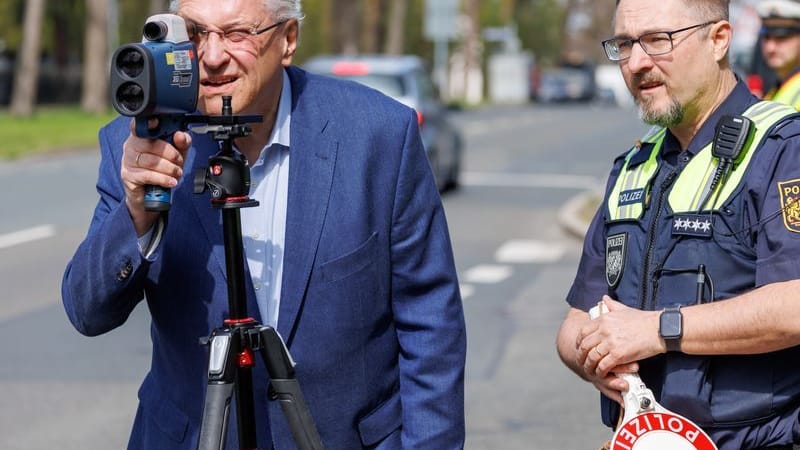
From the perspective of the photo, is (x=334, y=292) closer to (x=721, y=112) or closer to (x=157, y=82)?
(x=157, y=82)

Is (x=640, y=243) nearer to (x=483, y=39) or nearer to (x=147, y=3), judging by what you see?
(x=147, y=3)

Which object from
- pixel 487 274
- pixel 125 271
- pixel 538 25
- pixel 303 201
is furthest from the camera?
pixel 538 25

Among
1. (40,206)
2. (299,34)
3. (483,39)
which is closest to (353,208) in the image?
(299,34)

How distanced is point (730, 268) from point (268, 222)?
93 cm

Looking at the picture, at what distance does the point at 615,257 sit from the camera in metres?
3.08

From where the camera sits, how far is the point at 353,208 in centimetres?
305

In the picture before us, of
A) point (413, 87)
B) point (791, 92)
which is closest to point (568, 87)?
point (413, 87)

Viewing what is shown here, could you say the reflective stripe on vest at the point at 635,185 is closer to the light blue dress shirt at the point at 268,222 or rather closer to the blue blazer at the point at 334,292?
the blue blazer at the point at 334,292

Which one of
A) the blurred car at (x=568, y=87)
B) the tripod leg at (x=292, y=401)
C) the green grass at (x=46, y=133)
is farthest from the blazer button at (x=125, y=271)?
the blurred car at (x=568, y=87)

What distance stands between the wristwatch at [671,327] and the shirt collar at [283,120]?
847 millimetres

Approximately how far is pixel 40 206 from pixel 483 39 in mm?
74123

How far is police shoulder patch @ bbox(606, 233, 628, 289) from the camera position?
120 inches

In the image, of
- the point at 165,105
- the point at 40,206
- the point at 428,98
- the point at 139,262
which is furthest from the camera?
the point at 428,98

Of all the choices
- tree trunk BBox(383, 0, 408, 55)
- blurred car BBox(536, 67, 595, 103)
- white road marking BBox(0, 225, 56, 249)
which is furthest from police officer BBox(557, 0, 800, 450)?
blurred car BBox(536, 67, 595, 103)
